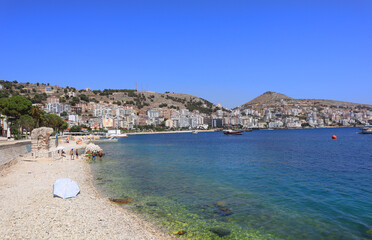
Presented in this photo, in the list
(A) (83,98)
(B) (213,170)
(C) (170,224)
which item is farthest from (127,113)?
(C) (170,224)

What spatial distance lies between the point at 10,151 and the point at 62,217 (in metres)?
20.1

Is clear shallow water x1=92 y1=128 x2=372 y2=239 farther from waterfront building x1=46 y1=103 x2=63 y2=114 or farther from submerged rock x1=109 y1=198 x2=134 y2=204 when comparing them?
waterfront building x1=46 y1=103 x2=63 y2=114

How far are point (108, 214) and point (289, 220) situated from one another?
7.53 meters

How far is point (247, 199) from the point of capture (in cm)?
1416

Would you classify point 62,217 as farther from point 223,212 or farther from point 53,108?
point 53,108

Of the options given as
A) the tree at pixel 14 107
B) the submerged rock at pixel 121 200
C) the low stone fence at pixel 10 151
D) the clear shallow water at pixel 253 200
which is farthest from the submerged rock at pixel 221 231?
the tree at pixel 14 107

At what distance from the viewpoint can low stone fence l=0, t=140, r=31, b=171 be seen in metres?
21.7

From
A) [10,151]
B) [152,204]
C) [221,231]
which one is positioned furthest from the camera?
[10,151]

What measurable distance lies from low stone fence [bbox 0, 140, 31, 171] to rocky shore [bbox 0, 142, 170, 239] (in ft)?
21.3

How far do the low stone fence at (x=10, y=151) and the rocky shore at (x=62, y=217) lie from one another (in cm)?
650

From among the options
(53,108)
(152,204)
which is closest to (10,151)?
(152,204)

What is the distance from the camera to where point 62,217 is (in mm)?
10367

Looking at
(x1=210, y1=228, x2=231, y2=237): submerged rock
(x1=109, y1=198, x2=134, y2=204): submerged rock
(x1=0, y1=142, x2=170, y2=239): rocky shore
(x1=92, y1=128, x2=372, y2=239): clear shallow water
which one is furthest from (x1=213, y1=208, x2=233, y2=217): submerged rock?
(x1=109, y1=198, x2=134, y2=204): submerged rock

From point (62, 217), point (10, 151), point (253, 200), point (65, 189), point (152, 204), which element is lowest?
point (253, 200)
